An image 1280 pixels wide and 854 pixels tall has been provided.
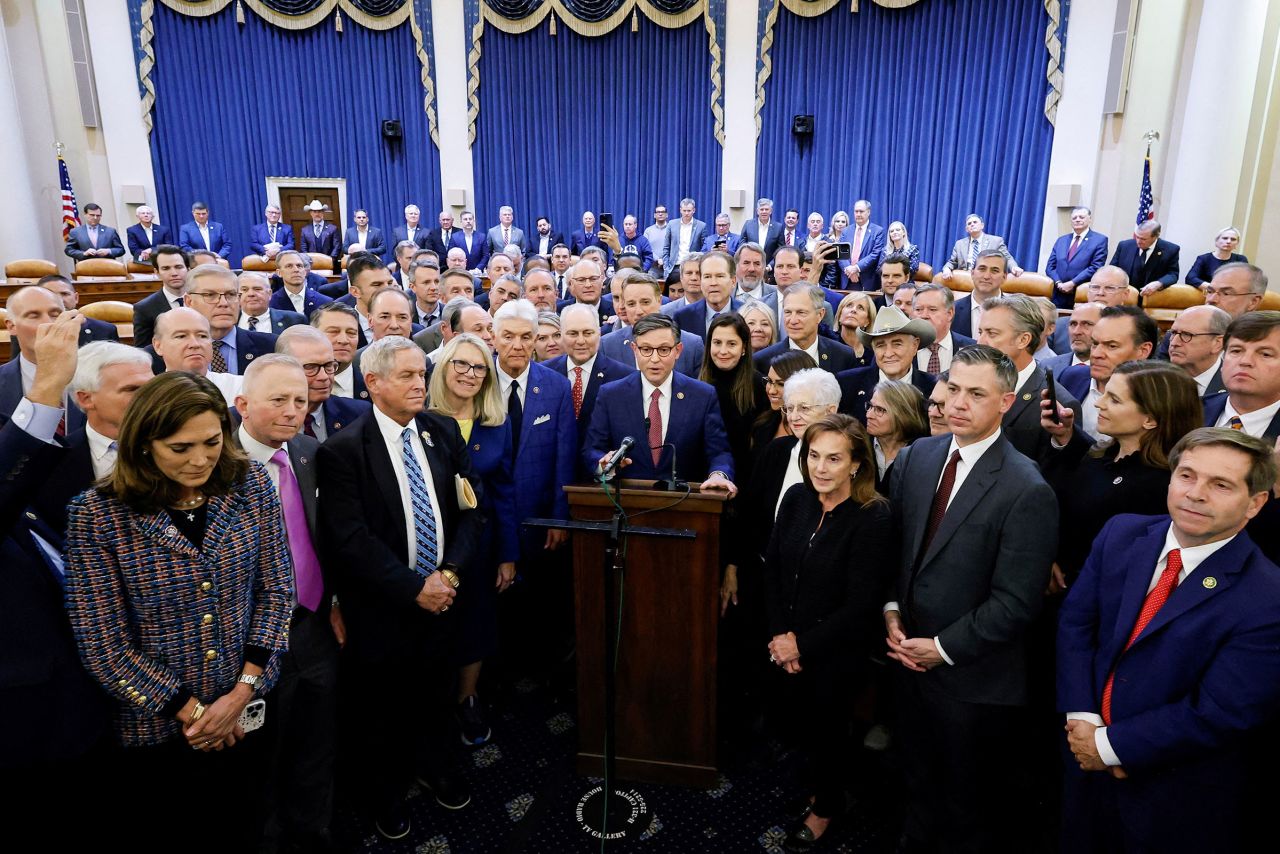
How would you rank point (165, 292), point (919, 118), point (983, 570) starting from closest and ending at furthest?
point (983, 570)
point (165, 292)
point (919, 118)

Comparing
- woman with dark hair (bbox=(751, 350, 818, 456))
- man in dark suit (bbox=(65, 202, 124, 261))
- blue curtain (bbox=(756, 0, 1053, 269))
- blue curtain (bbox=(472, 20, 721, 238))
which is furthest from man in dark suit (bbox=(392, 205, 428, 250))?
woman with dark hair (bbox=(751, 350, 818, 456))

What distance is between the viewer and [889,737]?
2.76 metres

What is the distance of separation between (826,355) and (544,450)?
1.49 metres

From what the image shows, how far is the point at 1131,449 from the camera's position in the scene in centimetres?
210

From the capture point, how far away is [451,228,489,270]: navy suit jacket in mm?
10344

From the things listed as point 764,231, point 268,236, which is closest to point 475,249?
point 268,236

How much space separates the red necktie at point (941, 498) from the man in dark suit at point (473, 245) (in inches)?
358

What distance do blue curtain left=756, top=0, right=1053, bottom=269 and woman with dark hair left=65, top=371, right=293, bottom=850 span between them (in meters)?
10.3

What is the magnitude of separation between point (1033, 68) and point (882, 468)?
933 cm

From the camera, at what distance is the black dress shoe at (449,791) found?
245cm

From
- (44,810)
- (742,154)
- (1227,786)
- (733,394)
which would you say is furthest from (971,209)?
(44,810)

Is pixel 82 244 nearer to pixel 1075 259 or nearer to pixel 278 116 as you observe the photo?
pixel 278 116

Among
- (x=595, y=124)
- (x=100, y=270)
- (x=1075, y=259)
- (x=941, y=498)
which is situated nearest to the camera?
(x=941, y=498)

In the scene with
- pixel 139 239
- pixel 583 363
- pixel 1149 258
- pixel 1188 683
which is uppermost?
pixel 139 239
